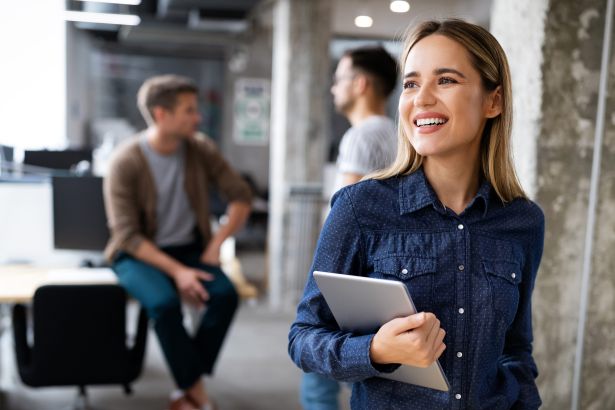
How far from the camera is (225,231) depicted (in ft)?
12.0

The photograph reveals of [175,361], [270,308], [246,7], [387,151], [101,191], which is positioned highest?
[246,7]

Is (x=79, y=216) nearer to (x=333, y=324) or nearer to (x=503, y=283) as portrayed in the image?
(x=333, y=324)

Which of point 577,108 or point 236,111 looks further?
point 236,111

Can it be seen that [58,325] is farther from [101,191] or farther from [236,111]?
[236,111]

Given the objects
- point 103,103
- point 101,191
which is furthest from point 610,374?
point 103,103

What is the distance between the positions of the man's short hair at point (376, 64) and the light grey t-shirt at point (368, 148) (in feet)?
0.58

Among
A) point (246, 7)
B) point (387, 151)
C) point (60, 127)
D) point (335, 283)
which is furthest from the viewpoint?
point (60, 127)

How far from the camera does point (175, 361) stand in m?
3.16

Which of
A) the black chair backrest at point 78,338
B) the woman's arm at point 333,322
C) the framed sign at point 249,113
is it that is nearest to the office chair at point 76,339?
the black chair backrest at point 78,338

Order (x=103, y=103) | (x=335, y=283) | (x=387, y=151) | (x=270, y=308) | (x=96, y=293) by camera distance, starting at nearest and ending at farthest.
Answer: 1. (x=335, y=283)
2. (x=387, y=151)
3. (x=96, y=293)
4. (x=270, y=308)
5. (x=103, y=103)

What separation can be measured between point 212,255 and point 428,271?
7.92 feet

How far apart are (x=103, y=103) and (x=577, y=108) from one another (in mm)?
9914

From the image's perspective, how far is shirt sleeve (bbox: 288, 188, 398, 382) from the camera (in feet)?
3.78

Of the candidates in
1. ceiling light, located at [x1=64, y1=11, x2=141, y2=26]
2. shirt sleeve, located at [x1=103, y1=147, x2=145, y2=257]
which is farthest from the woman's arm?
ceiling light, located at [x1=64, y1=11, x2=141, y2=26]
